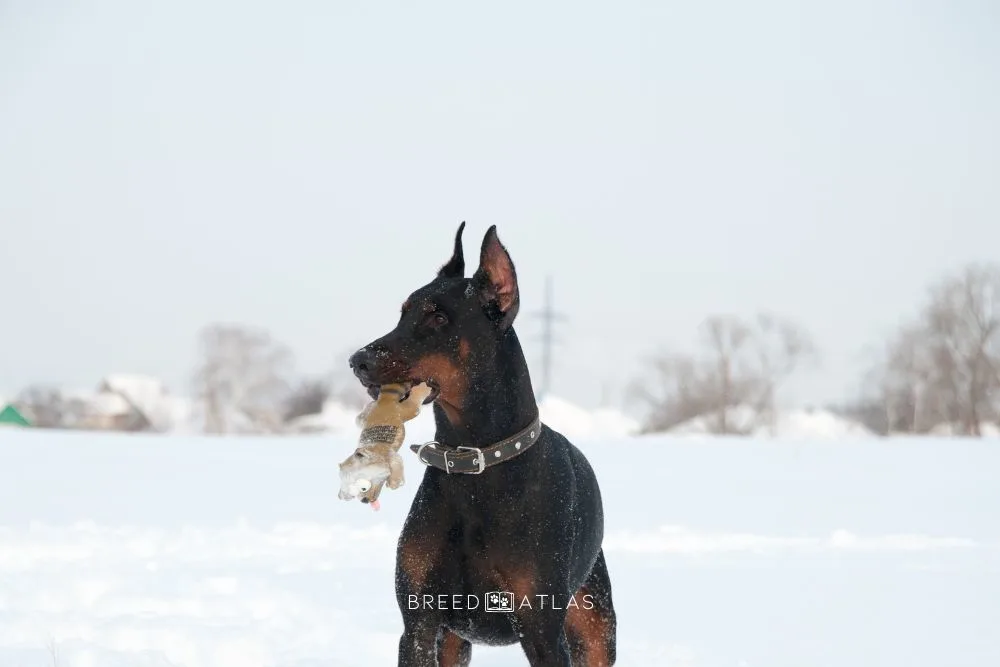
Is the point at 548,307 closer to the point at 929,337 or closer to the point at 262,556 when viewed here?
the point at 929,337

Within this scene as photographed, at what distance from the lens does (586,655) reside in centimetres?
436

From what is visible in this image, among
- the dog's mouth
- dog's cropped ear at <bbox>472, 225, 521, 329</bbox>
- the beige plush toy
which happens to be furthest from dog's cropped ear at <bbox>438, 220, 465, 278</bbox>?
the beige plush toy

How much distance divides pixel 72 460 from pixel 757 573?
1182cm

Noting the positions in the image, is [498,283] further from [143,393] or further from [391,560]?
[143,393]

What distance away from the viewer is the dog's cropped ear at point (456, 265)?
400cm

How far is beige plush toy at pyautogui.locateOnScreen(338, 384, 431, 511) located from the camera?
11.2 ft

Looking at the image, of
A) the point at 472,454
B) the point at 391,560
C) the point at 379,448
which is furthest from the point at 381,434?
the point at 391,560

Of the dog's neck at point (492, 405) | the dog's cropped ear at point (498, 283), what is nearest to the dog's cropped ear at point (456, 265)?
the dog's cropped ear at point (498, 283)

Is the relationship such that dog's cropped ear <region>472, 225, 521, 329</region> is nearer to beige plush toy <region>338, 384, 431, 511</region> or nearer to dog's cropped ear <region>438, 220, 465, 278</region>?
dog's cropped ear <region>438, 220, 465, 278</region>

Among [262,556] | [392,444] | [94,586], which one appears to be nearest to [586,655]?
[392,444]

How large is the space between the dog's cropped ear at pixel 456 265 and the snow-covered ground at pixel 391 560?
3.15m

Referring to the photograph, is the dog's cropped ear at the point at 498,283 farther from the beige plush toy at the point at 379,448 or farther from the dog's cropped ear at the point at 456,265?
the beige plush toy at the point at 379,448

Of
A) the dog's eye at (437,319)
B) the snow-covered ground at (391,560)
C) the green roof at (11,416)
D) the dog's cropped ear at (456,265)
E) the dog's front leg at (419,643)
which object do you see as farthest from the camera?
the green roof at (11,416)

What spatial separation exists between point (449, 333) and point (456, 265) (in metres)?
0.48
